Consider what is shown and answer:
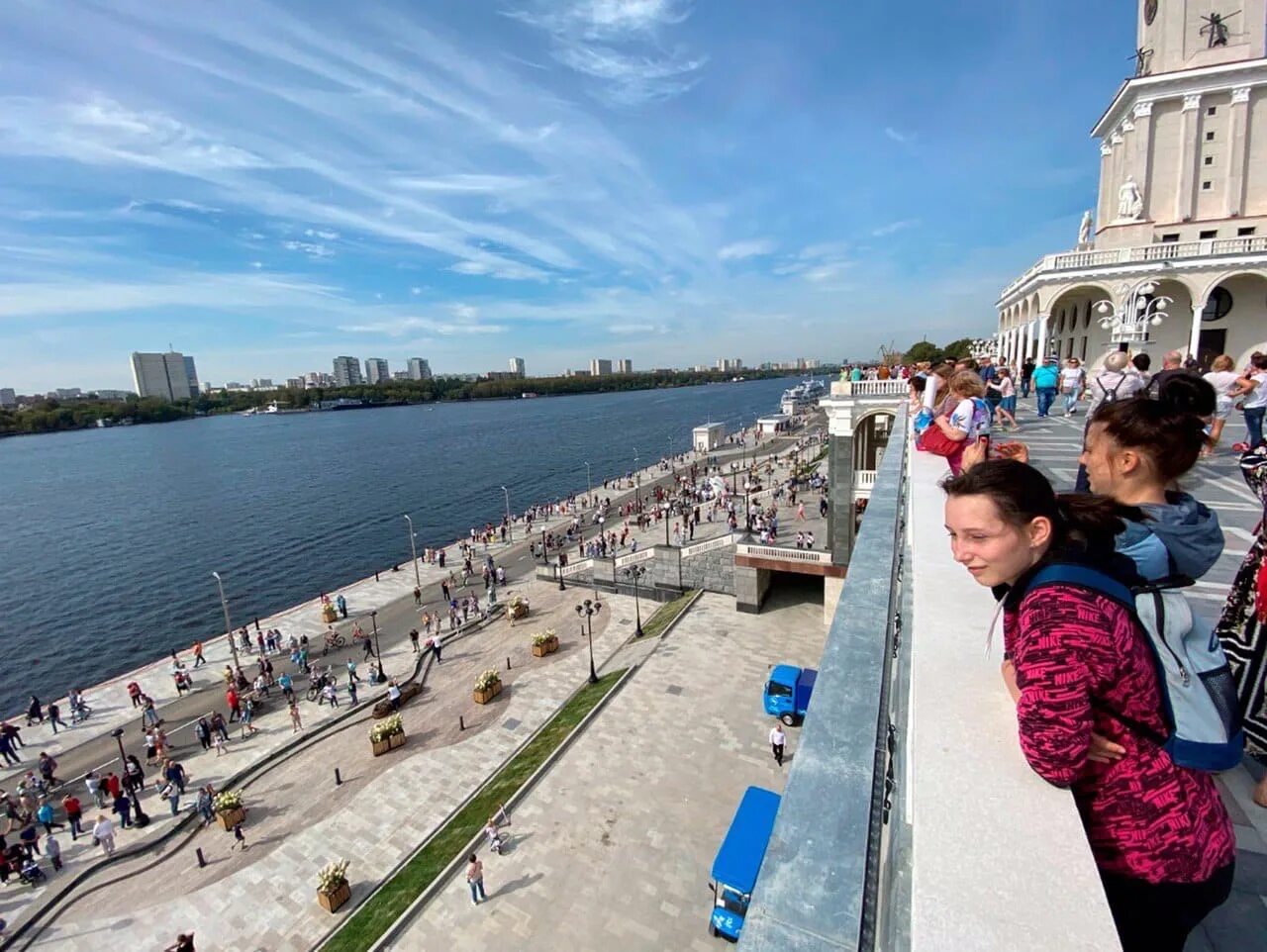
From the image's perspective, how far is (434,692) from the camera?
21594mm

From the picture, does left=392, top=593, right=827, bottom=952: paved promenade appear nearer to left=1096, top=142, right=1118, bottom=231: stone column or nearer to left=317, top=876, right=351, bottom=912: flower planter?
left=317, top=876, right=351, bottom=912: flower planter

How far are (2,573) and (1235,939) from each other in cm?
6175

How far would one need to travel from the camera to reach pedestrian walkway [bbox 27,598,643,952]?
1217cm

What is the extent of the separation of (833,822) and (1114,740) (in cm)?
82

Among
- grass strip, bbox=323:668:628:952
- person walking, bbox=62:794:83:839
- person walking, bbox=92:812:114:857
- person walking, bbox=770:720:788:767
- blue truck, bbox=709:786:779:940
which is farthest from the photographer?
person walking, bbox=62:794:83:839

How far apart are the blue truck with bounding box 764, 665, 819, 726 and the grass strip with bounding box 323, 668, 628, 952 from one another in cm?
505

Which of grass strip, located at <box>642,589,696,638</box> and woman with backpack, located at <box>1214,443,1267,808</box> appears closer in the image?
woman with backpack, located at <box>1214,443,1267,808</box>

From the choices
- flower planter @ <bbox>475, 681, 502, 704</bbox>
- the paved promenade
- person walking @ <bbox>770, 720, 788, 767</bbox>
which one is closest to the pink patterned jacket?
the paved promenade

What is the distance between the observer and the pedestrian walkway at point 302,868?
39.9 feet

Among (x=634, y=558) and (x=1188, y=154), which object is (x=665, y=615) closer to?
(x=634, y=558)

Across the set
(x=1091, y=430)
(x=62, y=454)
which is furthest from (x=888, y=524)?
(x=62, y=454)

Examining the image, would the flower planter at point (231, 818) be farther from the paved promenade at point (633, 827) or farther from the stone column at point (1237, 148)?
the stone column at point (1237, 148)

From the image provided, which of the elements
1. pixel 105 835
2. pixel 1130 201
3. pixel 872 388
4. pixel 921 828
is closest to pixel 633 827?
pixel 921 828

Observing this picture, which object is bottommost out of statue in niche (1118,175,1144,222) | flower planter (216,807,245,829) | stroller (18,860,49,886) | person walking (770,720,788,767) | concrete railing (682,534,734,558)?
stroller (18,860,49,886)
